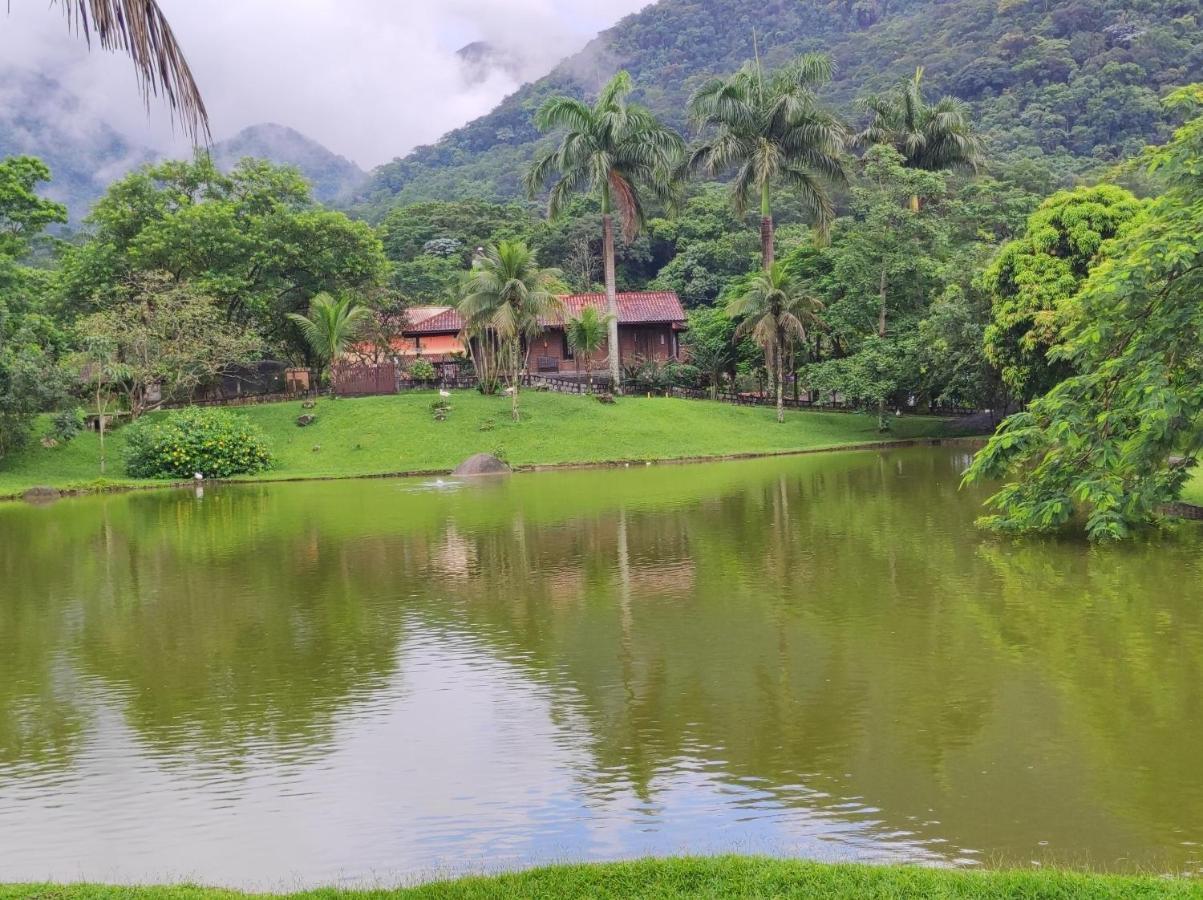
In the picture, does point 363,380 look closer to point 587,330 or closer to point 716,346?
point 587,330

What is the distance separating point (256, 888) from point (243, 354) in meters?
37.2

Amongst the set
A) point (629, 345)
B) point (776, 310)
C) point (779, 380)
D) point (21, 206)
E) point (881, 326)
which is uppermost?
point (21, 206)

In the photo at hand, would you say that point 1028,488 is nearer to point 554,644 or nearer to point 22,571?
point 554,644

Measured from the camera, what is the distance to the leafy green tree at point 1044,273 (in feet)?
96.1

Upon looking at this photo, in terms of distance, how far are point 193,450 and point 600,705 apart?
2842cm

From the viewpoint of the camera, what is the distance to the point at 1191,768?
714 centimetres

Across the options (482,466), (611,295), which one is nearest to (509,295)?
(611,295)

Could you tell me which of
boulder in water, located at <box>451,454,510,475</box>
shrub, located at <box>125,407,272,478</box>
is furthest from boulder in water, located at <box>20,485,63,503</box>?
boulder in water, located at <box>451,454,510,475</box>

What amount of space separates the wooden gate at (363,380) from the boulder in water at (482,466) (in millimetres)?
11001

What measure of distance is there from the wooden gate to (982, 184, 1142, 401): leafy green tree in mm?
23351

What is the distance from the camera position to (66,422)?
35.1m

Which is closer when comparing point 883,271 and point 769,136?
point 769,136

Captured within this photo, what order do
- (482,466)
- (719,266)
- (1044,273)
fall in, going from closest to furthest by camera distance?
(1044,273) → (482,466) → (719,266)

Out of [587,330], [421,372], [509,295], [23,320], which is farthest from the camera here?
[421,372]
